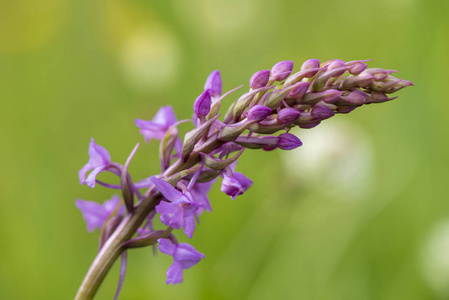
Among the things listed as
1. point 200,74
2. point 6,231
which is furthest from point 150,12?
→ point 6,231

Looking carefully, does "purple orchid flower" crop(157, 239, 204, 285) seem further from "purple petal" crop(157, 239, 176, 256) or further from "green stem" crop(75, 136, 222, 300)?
"green stem" crop(75, 136, 222, 300)

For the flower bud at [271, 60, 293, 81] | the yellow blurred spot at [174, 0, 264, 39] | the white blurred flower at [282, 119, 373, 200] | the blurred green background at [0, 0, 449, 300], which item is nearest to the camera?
the flower bud at [271, 60, 293, 81]

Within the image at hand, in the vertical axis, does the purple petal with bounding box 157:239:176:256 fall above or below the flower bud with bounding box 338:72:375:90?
below

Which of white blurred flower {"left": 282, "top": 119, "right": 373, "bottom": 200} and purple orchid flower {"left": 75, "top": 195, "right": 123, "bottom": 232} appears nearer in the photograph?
purple orchid flower {"left": 75, "top": 195, "right": 123, "bottom": 232}

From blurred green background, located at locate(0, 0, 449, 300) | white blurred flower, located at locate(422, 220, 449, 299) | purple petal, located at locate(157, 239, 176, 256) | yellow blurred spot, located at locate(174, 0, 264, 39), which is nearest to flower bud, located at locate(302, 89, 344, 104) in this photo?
purple petal, located at locate(157, 239, 176, 256)

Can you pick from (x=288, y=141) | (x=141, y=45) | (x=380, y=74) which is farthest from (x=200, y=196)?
(x=141, y=45)

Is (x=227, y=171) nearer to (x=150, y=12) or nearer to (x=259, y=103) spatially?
(x=259, y=103)

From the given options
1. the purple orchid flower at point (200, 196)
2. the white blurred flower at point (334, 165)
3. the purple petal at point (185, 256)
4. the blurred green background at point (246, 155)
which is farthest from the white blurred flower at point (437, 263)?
the purple petal at point (185, 256)
